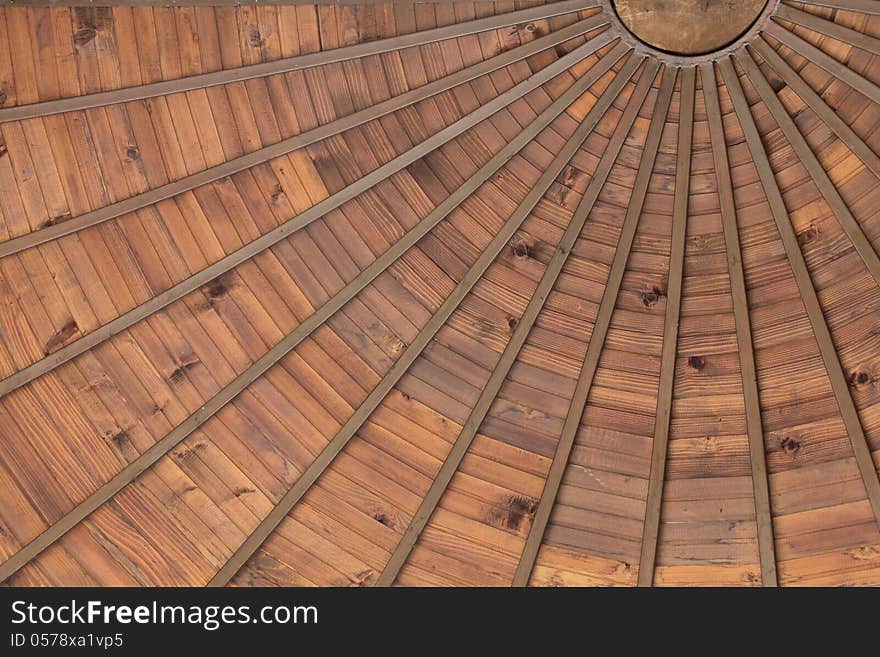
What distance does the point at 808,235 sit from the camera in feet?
31.7

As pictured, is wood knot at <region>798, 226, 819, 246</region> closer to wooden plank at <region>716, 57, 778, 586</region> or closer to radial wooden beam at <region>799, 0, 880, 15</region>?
wooden plank at <region>716, 57, 778, 586</region>

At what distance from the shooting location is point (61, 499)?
9.80 metres

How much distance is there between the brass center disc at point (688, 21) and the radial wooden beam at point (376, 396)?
1.45m

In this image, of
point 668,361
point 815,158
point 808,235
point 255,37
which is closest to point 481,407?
point 668,361

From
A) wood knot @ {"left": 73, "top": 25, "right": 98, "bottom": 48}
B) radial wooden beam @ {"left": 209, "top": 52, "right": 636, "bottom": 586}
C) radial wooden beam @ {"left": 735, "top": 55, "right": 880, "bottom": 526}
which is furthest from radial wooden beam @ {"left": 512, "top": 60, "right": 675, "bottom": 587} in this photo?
wood knot @ {"left": 73, "top": 25, "right": 98, "bottom": 48}

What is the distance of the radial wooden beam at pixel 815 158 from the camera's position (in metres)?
9.40

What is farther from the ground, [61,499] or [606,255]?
[606,255]

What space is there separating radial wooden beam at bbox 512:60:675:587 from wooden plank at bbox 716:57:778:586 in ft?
1.76

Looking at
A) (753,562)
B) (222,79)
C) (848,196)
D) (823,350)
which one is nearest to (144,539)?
(222,79)

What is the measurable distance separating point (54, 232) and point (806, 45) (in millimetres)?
7093

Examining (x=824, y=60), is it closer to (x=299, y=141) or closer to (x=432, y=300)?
(x=432, y=300)

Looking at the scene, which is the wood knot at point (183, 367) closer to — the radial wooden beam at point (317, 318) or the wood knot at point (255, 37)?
the radial wooden beam at point (317, 318)
